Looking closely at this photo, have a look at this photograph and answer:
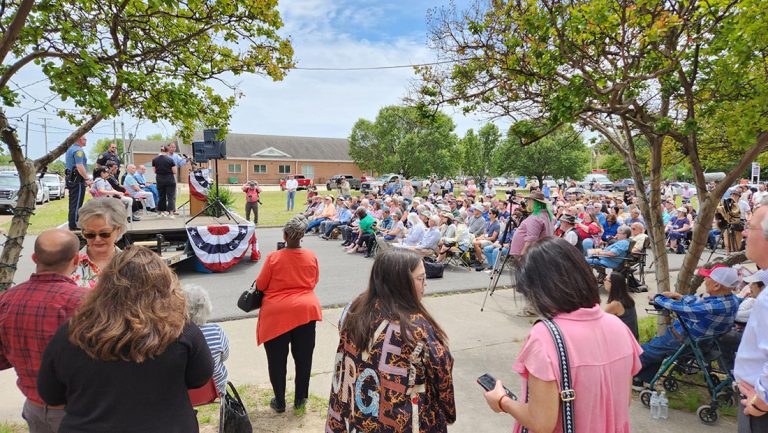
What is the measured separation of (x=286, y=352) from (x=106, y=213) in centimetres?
174

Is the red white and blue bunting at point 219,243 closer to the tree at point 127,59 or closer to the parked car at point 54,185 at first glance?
the tree at point 127,59

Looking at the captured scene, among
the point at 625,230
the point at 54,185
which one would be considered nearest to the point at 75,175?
the point at 625,230

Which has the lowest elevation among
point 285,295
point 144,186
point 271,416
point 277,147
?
point 271,416

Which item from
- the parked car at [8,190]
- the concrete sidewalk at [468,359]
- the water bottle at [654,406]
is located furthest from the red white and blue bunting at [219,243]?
the parked car at [8,190]

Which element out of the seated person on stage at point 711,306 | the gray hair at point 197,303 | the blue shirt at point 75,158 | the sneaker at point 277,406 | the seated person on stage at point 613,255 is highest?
the blue shirt at point 75,158

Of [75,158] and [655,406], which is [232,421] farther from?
[75,158]

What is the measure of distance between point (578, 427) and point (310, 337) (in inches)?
101

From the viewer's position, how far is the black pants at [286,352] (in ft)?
12.8

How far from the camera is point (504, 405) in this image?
1937mm

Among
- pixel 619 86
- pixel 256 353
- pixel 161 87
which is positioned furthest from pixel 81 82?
pixel 619 86

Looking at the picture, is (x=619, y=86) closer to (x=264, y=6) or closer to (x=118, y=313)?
(x=264, y=6)

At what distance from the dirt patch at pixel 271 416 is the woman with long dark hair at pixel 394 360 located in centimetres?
176

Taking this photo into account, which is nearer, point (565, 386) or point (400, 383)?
point (565, 386)

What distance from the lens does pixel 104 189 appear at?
965 cm
